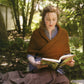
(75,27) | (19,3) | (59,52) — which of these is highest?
(19,3)

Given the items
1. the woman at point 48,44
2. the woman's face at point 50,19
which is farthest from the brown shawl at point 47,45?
the woman's face at point 50,19

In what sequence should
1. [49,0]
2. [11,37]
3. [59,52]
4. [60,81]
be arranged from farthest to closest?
[11,37]
[49,0]
[59,52]
[60,81]

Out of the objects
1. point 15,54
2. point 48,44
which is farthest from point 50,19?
point 15,54

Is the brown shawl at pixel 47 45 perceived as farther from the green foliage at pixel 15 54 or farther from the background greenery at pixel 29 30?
the green foliage at pixel 15 54

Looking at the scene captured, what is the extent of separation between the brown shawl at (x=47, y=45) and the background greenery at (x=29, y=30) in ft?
3.51

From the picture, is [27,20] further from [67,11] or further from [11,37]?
[67,11]

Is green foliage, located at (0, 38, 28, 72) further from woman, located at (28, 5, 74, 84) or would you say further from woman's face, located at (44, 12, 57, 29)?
woman's face, located at (44, 12, 57, 29)

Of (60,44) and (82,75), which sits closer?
(60,44)

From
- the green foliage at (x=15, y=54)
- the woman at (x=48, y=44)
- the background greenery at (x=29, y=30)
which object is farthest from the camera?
the green foliage at (x=15, y=54)

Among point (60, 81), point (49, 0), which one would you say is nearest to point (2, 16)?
point (49, 0)

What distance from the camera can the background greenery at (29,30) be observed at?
3412 millimetres

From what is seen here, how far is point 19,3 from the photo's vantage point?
3426 mm

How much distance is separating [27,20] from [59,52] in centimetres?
140

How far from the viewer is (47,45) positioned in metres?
2.27
